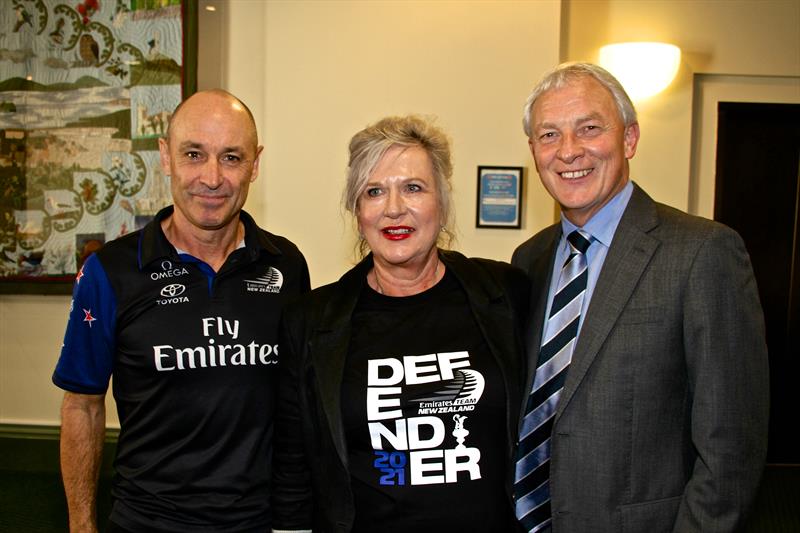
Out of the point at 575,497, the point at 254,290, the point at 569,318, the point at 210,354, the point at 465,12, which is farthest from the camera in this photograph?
the point at 465,12

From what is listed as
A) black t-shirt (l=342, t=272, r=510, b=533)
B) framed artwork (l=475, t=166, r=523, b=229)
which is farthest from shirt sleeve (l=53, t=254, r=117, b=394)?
framed artwork (l=475, t=166, r=523, b=229)

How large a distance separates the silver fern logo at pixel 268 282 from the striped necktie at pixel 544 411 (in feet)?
2.71

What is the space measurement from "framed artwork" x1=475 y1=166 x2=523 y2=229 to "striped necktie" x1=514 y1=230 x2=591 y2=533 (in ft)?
5.87

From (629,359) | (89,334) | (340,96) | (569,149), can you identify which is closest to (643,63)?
(340,96)

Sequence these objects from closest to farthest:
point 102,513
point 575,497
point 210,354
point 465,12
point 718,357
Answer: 1. point 718,357
2. point 575,497
3. point 210,354
4. point 102,513
5. point 465,12

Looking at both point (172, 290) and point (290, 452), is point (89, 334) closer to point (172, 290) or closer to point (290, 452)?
point (172, 290)

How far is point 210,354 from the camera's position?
5.82ft

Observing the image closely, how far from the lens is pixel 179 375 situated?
1.76 meters

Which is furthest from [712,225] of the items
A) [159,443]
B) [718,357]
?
[159,443]

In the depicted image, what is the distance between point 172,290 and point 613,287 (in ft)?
3.98

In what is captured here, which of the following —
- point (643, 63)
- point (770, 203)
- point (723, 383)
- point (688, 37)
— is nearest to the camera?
point (723, 383)

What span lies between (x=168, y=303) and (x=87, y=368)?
1.03 ft

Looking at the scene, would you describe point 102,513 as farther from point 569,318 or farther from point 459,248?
point 569,318

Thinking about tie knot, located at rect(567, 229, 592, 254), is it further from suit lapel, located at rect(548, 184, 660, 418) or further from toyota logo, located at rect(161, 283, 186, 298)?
toyota logo, located at rect(161, 283, 186, 298)
